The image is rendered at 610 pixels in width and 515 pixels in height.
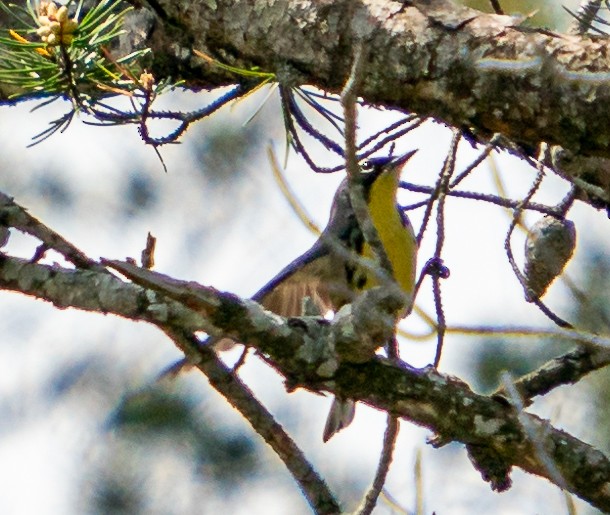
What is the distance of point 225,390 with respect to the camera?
8.61 feet

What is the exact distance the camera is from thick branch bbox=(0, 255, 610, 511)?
246 cm

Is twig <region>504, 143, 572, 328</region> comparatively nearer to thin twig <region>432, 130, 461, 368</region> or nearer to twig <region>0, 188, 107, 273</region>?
thin twig <region>432, 130, 461, 368</region>

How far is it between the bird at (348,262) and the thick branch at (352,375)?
0.98m

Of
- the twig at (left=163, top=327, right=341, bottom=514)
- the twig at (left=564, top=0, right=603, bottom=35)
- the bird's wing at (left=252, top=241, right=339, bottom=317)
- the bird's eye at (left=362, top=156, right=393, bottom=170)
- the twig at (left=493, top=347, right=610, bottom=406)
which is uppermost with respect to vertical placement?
the bird's eye at (left=362, top=156, right=393, bottom=170)

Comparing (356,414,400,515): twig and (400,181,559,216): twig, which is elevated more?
(400,181,559,216): twig

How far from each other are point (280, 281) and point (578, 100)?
1.68m

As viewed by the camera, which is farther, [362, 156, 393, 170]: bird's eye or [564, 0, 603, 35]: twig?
[362, 156, 393, 170]: bird's eye

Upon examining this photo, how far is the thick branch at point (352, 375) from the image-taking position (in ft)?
8.08

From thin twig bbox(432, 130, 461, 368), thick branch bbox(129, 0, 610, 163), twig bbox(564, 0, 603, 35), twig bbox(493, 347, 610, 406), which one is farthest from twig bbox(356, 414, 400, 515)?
twig bbox(564, 0, 603, 35)

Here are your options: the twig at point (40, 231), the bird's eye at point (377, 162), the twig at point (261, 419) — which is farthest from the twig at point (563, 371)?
the bird's eye at point (377, 162)

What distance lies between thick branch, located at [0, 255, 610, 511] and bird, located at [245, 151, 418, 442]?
98 centimetres

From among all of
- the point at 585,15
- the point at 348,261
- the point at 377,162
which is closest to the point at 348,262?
the point at 348,261

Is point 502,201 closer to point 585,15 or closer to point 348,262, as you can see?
point 585,15

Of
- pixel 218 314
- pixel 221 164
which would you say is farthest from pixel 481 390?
pixel 218 314
